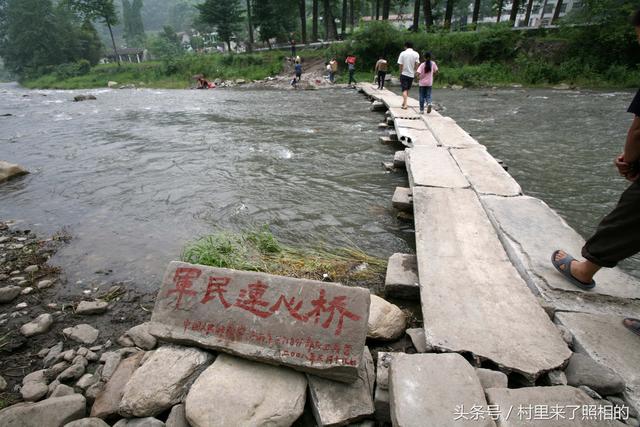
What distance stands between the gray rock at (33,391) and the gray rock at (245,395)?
3.87 feet

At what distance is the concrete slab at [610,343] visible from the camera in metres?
1.94

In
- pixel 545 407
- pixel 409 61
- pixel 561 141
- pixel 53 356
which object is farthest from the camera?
pixel 409 61

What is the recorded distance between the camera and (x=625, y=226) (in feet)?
7.56

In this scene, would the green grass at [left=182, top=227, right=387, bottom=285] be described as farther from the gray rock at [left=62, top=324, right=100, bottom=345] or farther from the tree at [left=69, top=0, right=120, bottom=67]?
the tree at [left=69, top=0, right=120, bottom=67]

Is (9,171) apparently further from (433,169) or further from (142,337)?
(433,169)

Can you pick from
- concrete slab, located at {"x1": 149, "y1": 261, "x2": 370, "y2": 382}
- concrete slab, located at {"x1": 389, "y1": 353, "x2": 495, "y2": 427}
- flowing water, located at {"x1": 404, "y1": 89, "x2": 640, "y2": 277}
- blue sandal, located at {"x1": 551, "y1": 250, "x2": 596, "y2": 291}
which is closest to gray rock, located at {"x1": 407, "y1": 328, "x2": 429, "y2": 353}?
concrete slab, located at {"x1": 389, "y1": 353, "x2": 495, "y2": 427}

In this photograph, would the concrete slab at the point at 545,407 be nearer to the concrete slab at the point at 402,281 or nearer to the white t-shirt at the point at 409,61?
the concrete slab at the point at 402,281

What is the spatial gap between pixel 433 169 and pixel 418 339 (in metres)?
3.34

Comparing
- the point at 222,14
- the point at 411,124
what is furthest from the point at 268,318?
the point at 222,14

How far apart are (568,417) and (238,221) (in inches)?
153

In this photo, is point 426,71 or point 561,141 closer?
point 561,141

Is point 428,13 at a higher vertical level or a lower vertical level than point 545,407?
higher

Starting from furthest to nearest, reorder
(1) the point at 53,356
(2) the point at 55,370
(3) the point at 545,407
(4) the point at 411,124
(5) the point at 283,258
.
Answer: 1. (4) the point at 411,124
2. (5) the point at 283,258
3. (1) the point at 53,356
4. (2) the point at 55,370
5. (3) the point at 545,407

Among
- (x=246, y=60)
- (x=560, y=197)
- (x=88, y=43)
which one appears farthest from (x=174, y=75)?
(x=560, y=197)
